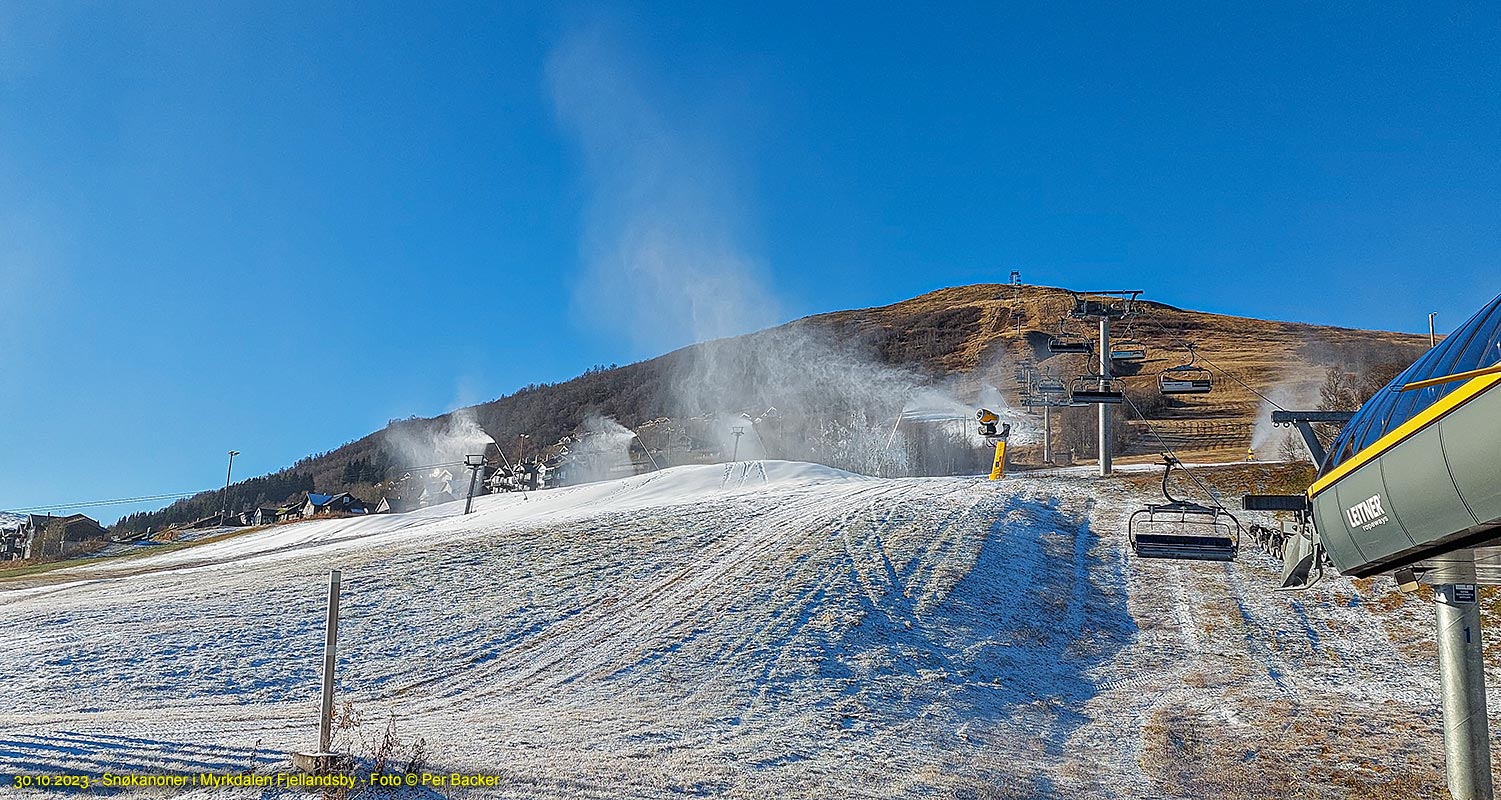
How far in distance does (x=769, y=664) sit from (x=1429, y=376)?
10.8m

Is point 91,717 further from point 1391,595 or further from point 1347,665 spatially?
point 1391,595

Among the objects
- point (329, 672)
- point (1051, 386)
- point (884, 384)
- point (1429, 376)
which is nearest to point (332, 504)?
point (1051, 386)

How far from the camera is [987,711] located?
1450 cm

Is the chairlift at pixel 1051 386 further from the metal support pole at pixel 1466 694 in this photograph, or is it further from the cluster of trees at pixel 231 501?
the cluster of trees at pixel 231 501

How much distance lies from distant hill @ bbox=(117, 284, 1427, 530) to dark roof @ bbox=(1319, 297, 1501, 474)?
52.5m

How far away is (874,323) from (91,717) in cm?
15478

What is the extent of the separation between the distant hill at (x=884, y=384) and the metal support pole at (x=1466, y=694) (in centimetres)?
4979

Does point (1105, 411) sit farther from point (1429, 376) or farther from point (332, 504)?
point (332, 504)

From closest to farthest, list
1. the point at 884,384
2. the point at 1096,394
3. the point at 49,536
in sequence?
the point at 1096,394, the point at 49,536, the point at 884,384

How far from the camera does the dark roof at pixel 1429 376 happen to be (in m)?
6.33

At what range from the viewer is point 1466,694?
10.3 metres

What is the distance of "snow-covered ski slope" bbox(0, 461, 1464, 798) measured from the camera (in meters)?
11.0

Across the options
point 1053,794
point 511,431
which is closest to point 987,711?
point 1053,794

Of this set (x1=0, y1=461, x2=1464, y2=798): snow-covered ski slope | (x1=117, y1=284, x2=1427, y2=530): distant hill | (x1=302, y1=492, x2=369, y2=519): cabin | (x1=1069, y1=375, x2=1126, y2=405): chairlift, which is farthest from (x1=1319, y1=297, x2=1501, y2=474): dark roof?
(x1=302, y1=492, x2=369, y2=519): cabin
